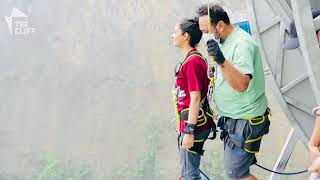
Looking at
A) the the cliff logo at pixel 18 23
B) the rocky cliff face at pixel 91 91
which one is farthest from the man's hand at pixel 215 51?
the the cliff logo at pixel 18 23

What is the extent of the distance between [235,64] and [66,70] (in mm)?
4529

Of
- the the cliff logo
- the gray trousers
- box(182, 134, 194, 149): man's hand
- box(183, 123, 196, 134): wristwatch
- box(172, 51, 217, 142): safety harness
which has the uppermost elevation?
the the cliff logo

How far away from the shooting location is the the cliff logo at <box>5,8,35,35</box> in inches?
241

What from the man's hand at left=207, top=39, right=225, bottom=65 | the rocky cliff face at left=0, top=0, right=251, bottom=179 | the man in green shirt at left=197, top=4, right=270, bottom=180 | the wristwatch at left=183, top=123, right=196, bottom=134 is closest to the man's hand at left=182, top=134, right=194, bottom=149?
the wristwatch at left=183, top=123, right=196, bottom=134

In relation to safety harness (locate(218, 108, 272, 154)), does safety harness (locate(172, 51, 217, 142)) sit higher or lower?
higher

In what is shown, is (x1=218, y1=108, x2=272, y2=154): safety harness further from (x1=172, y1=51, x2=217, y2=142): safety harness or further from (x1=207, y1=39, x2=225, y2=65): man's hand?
(x1=207, y1=39, x2=225, y2=65): man's hand

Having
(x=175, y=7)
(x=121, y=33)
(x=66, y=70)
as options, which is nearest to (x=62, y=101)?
(x=66, y=70)

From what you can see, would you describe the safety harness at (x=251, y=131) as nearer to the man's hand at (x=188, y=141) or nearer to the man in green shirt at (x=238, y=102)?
the man in green shirt at (x=238, y=102)

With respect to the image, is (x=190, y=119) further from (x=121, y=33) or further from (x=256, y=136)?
(x=121, y=33)

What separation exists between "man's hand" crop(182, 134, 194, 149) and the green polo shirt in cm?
22

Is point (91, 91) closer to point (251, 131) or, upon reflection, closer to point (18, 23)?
point (18, 23)

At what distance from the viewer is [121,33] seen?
6.34 metres

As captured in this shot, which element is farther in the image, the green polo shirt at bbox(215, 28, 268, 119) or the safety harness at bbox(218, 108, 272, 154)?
the safety harness at bbox(218, 108, 272, 154)

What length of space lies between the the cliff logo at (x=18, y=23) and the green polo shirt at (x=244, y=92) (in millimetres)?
4369
